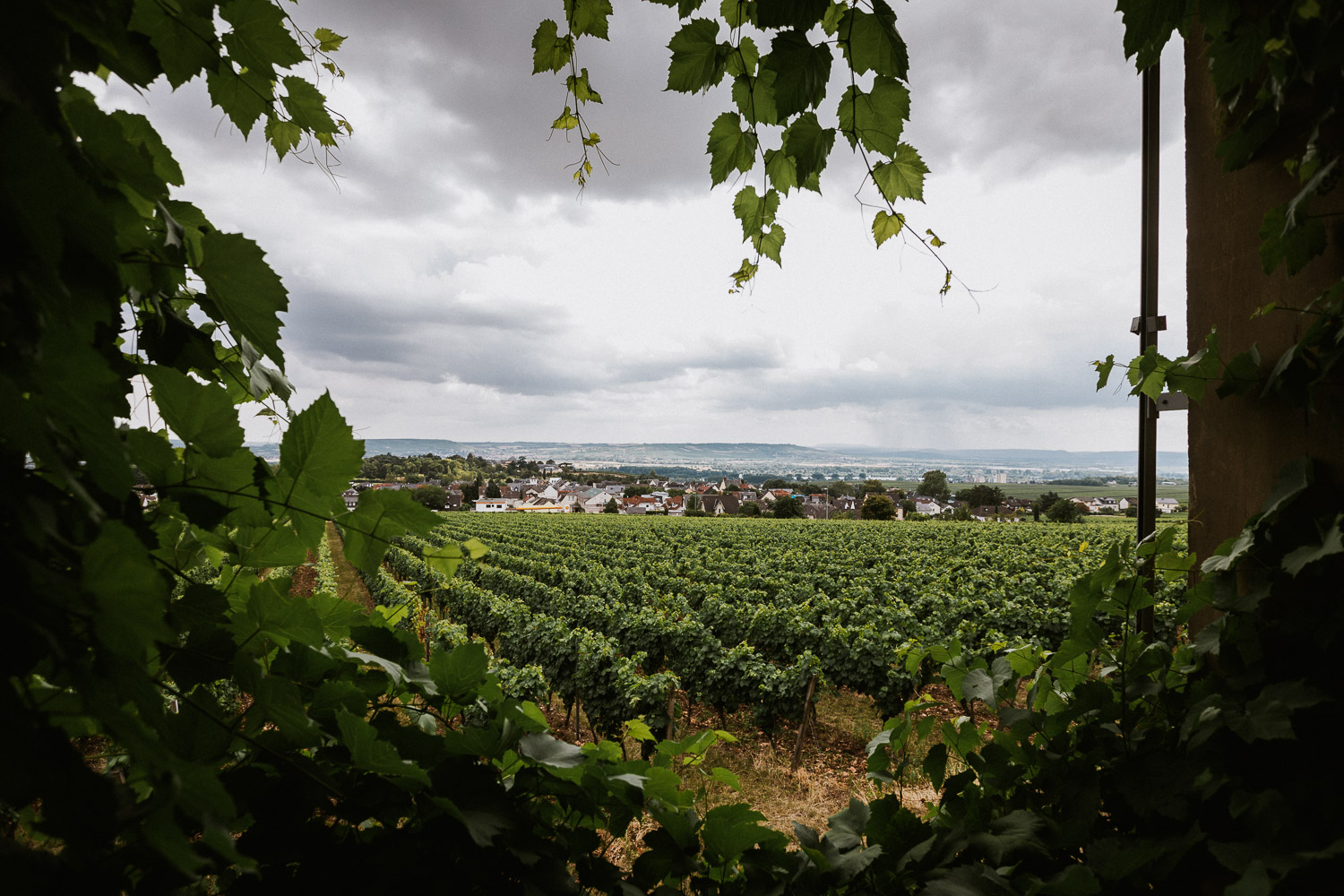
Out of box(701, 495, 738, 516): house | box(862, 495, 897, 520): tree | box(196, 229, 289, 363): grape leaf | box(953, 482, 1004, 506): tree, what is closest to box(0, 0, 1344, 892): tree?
box(196, 229, 289, 363): grape leaf

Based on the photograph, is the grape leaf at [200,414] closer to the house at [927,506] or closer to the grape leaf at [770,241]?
the grape leaf at [770,241]

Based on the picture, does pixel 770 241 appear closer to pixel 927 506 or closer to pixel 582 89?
pixel 582 89

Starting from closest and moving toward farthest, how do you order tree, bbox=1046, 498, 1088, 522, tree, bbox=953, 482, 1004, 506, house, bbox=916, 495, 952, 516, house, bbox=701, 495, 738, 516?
tree, bbox=1046, 498, 1088, 522
house, bbox=916, 495, 952, 516
house, bbox=701, 495, 738, 516
tree, bbox=953, 482, 1004, 506

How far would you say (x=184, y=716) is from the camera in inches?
27.6

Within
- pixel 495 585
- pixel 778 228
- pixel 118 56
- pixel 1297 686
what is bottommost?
pixel 495 585

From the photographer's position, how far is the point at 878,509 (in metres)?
58.1

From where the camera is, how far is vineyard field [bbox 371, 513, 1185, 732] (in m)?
9.09

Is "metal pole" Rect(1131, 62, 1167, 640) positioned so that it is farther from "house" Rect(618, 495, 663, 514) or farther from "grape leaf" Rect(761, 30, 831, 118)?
"house" Rect(618, 495, 663, 514)

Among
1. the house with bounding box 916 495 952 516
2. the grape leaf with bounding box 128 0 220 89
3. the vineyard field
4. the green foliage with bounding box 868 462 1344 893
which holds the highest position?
the grape leaf with bounding box 128 0 220 89

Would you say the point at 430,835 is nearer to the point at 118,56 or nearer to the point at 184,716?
the point at 184,716

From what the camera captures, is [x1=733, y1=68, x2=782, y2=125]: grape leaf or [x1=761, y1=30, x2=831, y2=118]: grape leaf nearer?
[x1=761, y1=30, x2=831, y2=118]: grape leaf

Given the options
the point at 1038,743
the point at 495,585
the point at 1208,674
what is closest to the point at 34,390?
the point at 1038,743

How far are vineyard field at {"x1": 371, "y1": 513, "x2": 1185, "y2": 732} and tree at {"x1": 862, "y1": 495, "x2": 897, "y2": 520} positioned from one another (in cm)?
3315

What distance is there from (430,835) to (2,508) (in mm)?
758
